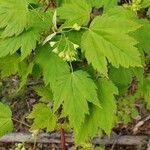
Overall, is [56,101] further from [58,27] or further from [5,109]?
[5,109]

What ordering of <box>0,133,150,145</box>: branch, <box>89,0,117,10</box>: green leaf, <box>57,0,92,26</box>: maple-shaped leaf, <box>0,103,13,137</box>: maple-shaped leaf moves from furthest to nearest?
<box>0,133,150,145</box>: branch, <box>0,103,13,137</box>: maple-shaped leaf, <box>89,0,117,10</box>: green leaf, <box>57,0,92,26</box>: maple-shaped leaf

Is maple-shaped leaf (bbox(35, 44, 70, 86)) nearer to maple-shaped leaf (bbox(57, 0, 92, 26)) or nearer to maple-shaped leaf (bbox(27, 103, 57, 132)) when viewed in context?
maple-shaped leaf (bbox(57, 0, 92, 26))

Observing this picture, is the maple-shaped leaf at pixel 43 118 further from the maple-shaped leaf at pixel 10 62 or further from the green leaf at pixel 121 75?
the green leaf at pixel 121 75

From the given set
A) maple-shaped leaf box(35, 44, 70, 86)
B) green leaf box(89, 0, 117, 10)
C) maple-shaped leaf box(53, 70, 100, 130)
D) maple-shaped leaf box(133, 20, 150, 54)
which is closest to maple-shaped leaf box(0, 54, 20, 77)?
maple-shaped leaf box(35, 44, 70, 86)

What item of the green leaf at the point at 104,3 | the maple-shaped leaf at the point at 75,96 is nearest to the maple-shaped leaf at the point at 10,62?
the maple-shaped leaf at the point at 75,96

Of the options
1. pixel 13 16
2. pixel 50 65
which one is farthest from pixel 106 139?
pixel 13 16

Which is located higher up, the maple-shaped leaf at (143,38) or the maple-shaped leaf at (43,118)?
the maple-shaped leaf at (143,38)
